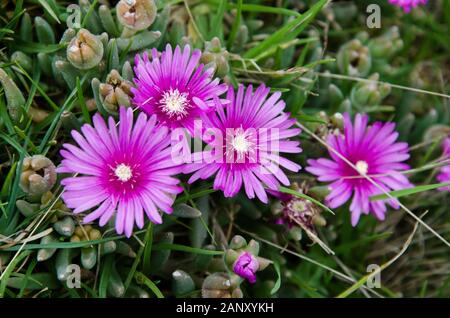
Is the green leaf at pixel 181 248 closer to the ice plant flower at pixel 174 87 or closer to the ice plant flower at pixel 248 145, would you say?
the ice plant flower at pixel 248 145

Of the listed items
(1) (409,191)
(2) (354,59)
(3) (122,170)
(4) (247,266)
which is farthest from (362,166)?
(3) (122,170)

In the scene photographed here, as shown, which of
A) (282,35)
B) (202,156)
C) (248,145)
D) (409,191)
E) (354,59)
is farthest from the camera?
(354,59)

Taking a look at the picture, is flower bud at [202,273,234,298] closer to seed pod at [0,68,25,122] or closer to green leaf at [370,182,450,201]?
green leaf at [370,182,450,201]

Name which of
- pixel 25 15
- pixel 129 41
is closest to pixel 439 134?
pixel 129 41

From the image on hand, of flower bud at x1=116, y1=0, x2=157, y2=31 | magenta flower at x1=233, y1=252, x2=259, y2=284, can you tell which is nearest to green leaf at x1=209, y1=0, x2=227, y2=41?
flower bud at x1=116, y1=0, x2=157, y2=31

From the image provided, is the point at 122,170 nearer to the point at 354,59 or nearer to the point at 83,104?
the point at 83,104
